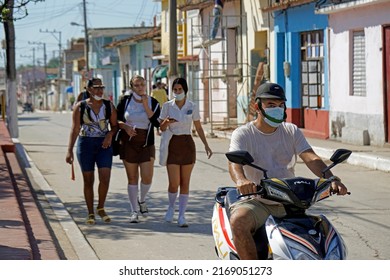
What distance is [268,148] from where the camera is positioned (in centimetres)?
657

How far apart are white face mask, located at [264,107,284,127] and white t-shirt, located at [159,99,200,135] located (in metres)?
4.18

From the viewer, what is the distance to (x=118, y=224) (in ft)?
35.9

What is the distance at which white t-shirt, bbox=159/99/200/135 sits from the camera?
34.8ft

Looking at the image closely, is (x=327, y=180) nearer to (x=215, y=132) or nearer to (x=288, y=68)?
(x=288, y=68)

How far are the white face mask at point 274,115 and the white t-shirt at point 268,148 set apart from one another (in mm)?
153

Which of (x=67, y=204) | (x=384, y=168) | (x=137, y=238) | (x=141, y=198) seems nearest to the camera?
(x=137, y=238)

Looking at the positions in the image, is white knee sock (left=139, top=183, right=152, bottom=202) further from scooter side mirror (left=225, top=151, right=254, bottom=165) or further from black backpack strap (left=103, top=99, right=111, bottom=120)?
scooter side mirror (left=225, top=151, right=254, bottom=165)

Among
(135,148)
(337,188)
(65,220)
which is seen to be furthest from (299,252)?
(65,220)

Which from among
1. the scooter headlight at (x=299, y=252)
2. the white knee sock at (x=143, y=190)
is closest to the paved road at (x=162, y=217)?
the white knee sock at (x=143, y=190)

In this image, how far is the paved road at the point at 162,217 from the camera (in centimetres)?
917

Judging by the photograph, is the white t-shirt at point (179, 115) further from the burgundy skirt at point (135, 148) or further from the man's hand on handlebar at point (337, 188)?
the man's hand on handlebar at point (337, 188)
